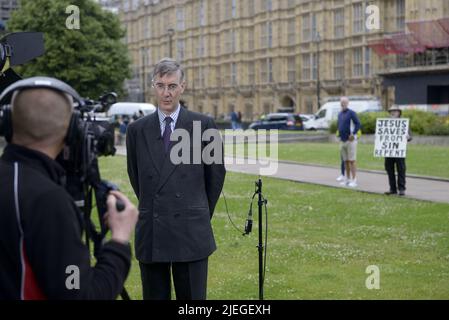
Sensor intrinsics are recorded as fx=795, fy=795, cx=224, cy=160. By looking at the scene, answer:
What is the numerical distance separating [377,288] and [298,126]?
145 ft

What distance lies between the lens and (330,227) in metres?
11.8

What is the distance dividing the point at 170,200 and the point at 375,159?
821 inches

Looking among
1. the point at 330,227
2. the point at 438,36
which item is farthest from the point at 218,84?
the point at 330,227

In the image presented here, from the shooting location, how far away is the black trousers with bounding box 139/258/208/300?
17.1 ft

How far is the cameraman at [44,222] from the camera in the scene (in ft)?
9.14

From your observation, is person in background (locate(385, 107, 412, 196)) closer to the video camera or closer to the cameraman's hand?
the video camera

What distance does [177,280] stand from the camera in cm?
523

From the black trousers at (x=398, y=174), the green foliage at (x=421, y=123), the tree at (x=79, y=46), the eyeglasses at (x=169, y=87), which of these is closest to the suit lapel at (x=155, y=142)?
the eyeglasses at (x=169, y=87)

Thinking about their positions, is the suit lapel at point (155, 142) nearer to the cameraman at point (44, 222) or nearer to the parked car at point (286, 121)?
the cameraman at point (44, 222)

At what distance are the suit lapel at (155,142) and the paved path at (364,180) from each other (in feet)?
34.9

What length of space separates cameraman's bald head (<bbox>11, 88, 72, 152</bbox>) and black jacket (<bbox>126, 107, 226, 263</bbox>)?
7.46 feet

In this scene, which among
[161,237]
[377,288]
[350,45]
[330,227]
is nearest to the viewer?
[161,237]

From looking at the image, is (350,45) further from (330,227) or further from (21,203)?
(21,203)
